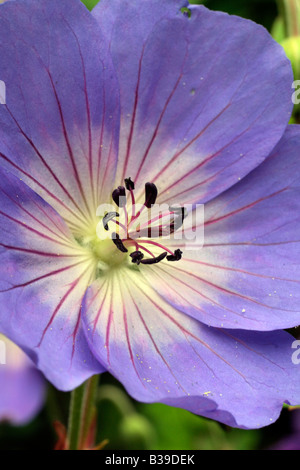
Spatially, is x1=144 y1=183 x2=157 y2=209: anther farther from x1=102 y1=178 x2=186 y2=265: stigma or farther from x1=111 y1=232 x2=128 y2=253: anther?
x1=111 y1=232 x2=128 y2=253: anther

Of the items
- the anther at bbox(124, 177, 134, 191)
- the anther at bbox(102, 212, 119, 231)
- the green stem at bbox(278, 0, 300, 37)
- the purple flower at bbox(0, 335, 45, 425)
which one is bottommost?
the purple flower at bbox(0, 335, 45, 425)

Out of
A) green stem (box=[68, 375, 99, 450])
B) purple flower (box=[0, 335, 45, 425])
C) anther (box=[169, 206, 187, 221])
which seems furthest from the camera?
purple flower (box=[0, 335, 45, 425])

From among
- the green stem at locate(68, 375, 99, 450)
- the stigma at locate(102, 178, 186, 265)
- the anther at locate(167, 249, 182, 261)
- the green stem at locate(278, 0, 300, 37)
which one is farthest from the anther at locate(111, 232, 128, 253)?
the green stem at locate(278, 0, 300, 37)

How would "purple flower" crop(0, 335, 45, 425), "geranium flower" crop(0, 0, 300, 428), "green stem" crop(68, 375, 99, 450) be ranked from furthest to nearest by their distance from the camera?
"purple flower" crop(0, 335, 45, 425) < "green stem" crop(68, 375, 99, 450) < "geranium flower" crop(0, 0, 300, 428)

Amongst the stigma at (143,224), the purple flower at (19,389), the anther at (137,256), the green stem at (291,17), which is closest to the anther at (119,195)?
the stigma at (143,224)

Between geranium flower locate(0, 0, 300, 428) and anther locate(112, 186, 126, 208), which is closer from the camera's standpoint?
geranium flower locate(0, 0, 300, 428)

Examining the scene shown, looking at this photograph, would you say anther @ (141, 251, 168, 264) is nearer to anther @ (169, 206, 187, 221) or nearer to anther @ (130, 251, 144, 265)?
anther @ (130, 251, 144, 265)

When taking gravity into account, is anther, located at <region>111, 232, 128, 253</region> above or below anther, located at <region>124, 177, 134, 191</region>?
below

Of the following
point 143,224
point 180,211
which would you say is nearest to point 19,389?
point 143,224
